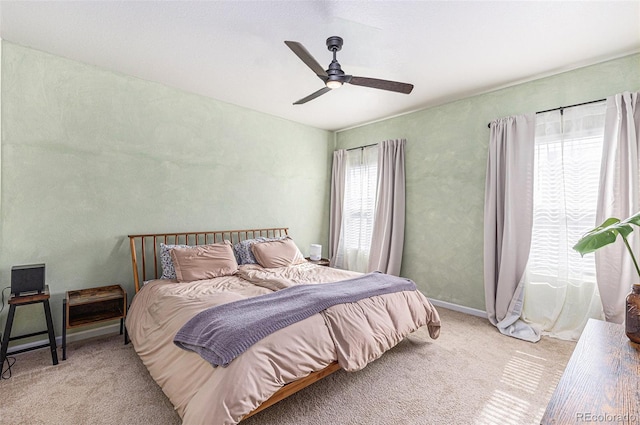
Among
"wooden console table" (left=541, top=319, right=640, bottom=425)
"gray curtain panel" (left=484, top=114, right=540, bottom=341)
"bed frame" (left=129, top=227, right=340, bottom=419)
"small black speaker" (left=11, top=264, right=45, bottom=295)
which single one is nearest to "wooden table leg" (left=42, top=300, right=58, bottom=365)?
"small black speaker" (left=11, top=264, right=45, bottom=295)

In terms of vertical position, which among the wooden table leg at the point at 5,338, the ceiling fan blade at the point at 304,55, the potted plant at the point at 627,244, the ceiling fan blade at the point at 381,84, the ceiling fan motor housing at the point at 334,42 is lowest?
the wooden table leg at the point at 5,338

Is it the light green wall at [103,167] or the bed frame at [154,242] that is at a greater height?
the light green wall at [103,167]

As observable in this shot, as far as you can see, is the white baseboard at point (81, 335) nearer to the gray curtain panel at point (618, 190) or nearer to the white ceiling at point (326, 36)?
the white ceiling at point (326, 36)

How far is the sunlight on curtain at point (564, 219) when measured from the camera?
285cm

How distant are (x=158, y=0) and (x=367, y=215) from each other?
367cm

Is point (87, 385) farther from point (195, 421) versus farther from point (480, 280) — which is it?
point (480, 280)

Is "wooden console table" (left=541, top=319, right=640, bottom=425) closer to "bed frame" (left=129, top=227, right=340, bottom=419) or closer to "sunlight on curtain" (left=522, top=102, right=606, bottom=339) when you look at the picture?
"sunlight on curtain" (left=522, top=102, right=606, bottom=339)

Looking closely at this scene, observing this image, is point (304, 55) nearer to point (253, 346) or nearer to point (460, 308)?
point (253, 346)

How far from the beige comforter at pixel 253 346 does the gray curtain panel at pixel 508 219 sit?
1.02m

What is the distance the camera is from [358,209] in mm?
4918

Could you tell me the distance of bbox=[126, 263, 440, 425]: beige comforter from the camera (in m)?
1.52

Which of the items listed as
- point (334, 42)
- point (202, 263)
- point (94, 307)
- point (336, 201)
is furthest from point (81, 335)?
point (336, 201)

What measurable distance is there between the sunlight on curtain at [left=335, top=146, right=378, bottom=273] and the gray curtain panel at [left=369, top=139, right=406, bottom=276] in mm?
207

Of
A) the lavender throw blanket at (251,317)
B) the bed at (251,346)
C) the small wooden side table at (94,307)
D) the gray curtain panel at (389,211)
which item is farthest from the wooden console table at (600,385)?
the small wooden side table at (94,307)
